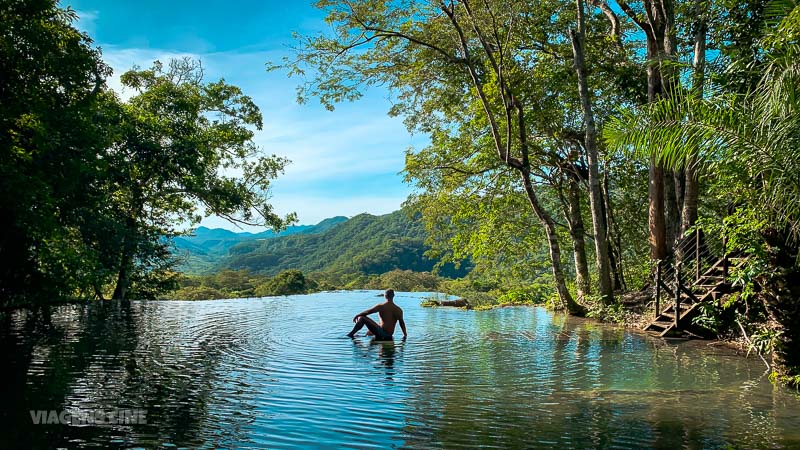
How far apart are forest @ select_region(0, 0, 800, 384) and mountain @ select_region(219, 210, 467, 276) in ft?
248

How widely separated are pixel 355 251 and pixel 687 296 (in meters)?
126

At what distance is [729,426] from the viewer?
5.52 meters

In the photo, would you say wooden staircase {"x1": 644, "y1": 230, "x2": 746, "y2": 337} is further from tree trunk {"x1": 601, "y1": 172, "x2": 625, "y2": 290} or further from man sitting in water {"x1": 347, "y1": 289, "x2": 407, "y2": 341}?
tree trunk {"x1": 601, "y1": 172, "x2": 625, "y2": 290}

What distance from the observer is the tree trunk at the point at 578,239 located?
2008 centimetres

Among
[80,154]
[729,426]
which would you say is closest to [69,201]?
[80,154]

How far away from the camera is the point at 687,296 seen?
12.8 meters

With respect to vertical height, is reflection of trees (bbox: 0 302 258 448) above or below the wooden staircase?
below

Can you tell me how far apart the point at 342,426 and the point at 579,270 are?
54.5 ft

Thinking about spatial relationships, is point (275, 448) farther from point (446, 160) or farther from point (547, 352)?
point (446, 160)

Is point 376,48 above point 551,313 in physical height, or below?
above

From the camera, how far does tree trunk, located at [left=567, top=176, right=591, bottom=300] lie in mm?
20078

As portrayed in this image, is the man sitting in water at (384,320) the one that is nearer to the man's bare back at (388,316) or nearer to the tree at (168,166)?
the man's bare back at (388,316)

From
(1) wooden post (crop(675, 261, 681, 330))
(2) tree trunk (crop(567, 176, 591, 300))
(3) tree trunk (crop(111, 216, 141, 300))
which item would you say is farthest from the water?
(3) tree trunk (crop(111, 216, 141, 300))

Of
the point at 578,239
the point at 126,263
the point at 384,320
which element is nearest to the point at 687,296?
the point at 384,320
